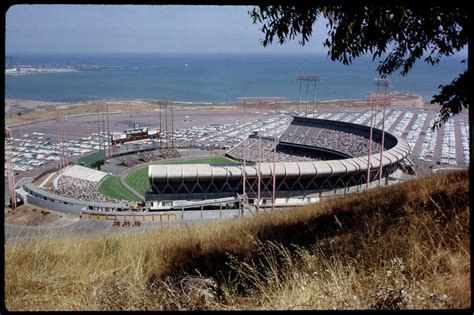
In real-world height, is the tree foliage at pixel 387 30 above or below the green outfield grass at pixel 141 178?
above

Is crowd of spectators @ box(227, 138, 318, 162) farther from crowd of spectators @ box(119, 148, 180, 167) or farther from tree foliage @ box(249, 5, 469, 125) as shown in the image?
tree foliage @ box(249, 5, 469, 125)

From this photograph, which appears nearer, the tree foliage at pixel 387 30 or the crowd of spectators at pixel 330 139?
the tree foliage at pixel 387 30

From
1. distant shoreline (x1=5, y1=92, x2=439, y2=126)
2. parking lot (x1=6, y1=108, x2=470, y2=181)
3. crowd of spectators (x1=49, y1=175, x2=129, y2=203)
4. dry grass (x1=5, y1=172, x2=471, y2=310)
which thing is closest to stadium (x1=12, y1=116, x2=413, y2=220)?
crowd of spectators (x1=49, y1=175, x2=129, y2=203)

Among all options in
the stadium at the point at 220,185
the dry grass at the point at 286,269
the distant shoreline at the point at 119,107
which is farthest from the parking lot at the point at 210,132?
the dry grass at the point at 286,269

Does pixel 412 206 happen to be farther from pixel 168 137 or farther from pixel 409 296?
pixel 168 137

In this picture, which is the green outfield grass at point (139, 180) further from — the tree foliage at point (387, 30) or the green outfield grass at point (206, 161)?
the tree foliage at point (387, 30)

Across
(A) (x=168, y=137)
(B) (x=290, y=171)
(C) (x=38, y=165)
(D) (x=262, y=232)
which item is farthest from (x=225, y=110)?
(D) (x=262, y=232)
